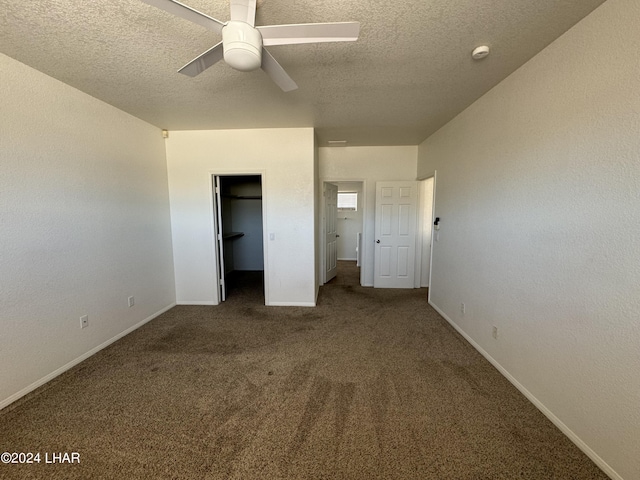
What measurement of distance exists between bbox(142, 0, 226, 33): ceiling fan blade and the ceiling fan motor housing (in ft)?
0.19

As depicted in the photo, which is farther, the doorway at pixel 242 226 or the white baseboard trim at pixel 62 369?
the doorway at pixel 242 226

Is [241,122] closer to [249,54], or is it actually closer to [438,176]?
[249,54]

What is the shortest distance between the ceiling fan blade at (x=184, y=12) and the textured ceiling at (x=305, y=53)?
0.98ft

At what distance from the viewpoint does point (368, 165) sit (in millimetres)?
4547

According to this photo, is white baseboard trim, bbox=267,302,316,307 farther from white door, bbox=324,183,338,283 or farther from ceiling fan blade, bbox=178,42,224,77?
ceiling fan blade, bbox=178,42,224,77

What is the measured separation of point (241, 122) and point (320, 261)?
2.65 m

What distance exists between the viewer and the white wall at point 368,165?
4461 mm

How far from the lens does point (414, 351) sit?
8.22 feet

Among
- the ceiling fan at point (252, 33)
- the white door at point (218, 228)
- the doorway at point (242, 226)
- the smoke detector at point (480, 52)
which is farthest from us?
the doorway at point (242, 226)

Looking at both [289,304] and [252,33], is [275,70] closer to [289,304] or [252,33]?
[252,33]

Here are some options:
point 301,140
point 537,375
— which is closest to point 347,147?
point 301,140

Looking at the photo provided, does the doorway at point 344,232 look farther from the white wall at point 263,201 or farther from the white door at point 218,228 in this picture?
the white door at point 218,228

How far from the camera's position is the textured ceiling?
4.65 feet

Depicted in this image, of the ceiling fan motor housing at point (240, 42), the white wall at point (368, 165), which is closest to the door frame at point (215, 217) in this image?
the white wall at point (368, 165)
